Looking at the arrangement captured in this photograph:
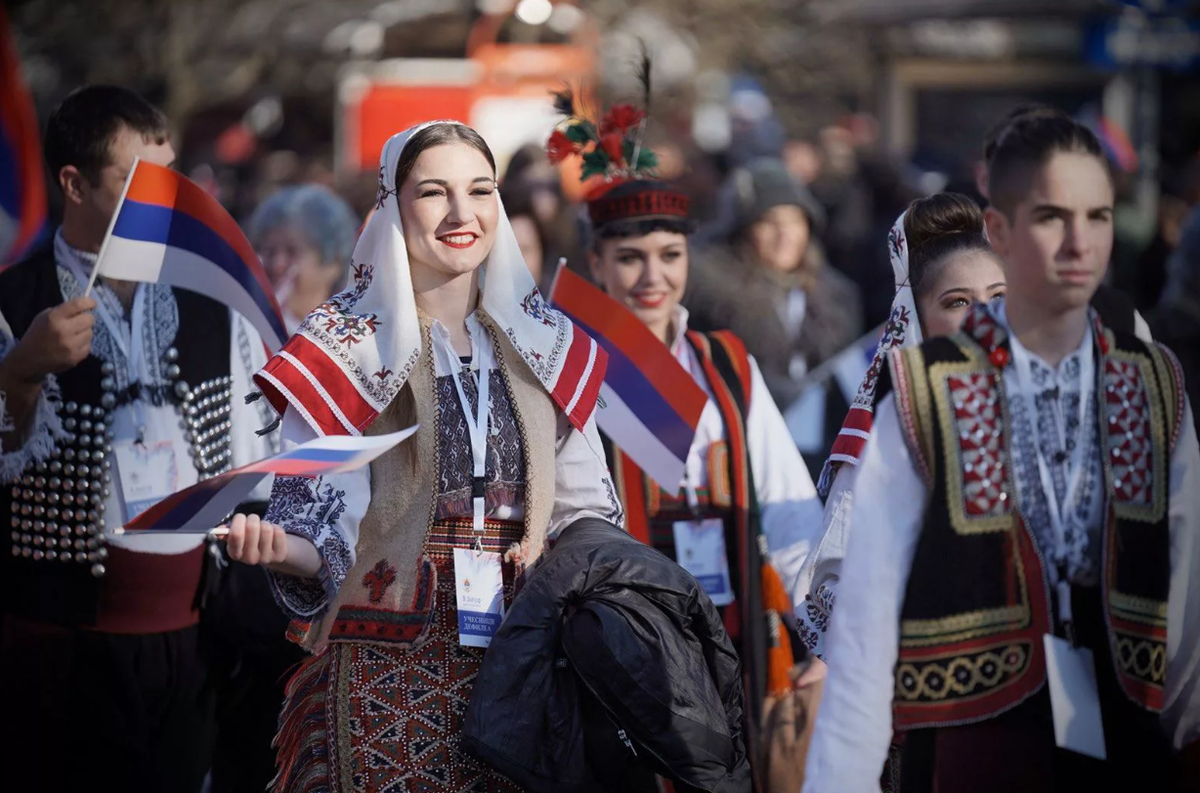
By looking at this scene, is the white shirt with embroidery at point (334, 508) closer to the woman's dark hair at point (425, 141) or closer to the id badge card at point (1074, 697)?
the woman's dark hair at point (425, 141)

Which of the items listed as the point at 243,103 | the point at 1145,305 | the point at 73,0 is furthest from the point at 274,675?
the point at 243,103

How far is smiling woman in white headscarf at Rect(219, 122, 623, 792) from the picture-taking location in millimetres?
3875

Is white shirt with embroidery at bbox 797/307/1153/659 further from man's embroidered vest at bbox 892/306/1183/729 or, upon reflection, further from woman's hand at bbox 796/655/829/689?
woman's hand at bbox 796/655/829/689

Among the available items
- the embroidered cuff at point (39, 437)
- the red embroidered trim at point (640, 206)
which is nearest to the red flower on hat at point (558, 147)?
the red embroidered trim at point (640, 206)

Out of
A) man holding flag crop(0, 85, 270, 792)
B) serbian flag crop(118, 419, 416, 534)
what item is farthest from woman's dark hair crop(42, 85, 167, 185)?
serbian flag crop(118, 419, 416, 534)

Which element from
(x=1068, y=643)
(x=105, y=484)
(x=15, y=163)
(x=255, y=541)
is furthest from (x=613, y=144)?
(x=15, y=163)

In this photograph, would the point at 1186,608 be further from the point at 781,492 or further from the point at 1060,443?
the point at 781,492

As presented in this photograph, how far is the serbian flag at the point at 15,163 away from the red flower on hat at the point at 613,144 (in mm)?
3309

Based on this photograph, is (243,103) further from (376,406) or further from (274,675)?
(376,406)

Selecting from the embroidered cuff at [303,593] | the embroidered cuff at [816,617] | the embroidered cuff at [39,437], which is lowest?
the embroidered cuff at [816,617]

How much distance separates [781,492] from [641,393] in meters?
0.56

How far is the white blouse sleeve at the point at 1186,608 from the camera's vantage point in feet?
10.6

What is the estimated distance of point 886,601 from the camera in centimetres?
322

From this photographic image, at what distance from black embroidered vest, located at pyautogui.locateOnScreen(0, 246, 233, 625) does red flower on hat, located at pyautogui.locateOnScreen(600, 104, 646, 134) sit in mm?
1561
